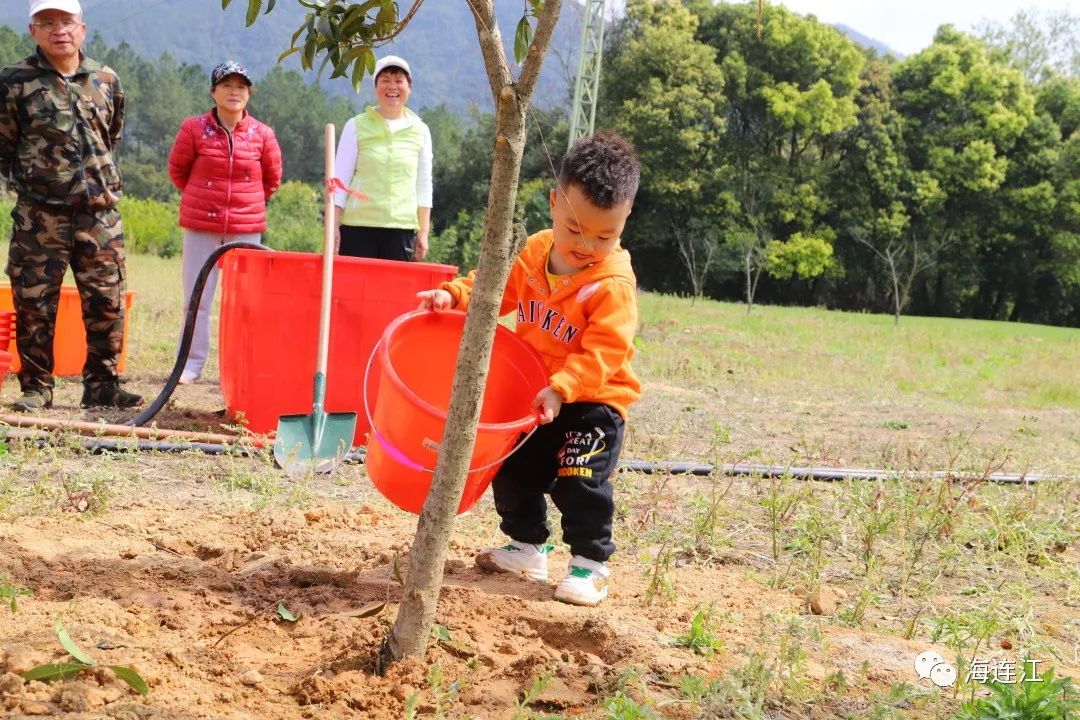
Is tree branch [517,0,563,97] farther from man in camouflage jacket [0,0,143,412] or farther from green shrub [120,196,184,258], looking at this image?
green shrub [120,196,184,258]

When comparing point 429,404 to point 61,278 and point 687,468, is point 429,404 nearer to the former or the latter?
point 687,468

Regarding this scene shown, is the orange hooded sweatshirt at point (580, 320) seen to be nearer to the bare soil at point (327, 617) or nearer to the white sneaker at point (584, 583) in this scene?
the white sneaker at point (584, 583)

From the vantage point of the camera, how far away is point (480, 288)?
2.03 meters

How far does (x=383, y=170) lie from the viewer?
5184 mm

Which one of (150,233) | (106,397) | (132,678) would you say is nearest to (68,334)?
(106,397)

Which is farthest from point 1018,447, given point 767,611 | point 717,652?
point 717,652

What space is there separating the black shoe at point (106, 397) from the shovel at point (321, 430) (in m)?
1.30

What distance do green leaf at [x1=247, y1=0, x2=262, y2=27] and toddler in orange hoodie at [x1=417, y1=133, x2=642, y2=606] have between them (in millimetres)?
842

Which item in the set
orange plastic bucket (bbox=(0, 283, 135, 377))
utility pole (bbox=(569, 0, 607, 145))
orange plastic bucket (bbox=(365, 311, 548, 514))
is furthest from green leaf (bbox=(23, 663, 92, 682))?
utility pole (bbox=(569, 0, 607, 145))

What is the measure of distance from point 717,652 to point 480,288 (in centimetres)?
108

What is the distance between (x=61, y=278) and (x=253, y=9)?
3.47 m

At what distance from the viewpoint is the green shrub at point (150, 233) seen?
806 inches

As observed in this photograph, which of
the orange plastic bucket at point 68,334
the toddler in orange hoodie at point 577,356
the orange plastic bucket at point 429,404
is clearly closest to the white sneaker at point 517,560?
the toddler in orange hoodie at point 577,356

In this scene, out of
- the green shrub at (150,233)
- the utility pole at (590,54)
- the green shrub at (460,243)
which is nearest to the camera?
the utility pole at (590,54)
